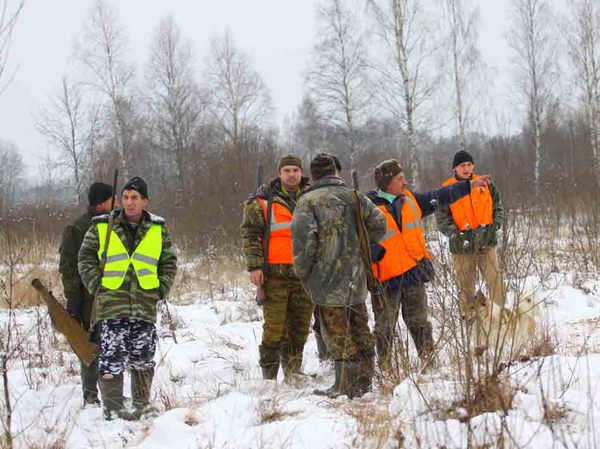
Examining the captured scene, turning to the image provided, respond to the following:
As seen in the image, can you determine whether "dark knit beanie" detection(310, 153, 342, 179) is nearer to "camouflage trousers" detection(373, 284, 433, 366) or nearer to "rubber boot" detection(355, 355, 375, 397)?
"camouflage trousers" detection(373, 284, 433, 366)

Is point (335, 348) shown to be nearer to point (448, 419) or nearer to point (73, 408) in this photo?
point (448, 419)

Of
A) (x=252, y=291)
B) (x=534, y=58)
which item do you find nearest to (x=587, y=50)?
(x=534, y=58)

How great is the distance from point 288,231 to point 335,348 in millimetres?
1102

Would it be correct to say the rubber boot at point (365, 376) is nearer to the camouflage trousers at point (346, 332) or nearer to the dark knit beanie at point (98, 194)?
the camouflage trousers at point (346, 332)

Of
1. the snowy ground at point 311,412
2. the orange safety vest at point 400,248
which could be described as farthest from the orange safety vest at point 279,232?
the snowy ground at point 311,412

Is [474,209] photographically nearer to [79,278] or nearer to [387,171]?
[387,171]

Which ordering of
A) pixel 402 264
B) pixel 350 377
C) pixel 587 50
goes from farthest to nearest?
pixel 587 50, pixel 402 264, pixel 350 377

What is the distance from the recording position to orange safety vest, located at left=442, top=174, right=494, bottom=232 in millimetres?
5074

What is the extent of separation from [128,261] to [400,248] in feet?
6.63

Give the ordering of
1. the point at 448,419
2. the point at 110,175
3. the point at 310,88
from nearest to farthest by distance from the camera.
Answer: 1. the point at 448,419
2. the point at 110,175
3. the point at 310,88

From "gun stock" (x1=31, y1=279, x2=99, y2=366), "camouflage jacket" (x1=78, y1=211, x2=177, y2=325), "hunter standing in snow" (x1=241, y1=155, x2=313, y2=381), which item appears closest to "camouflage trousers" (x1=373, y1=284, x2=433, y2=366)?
"hunter standing in snow" (x1=241, y1=155, x2=313, y2=381)

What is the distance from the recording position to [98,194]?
4059mm

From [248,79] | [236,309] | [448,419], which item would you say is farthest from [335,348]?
[248,79]

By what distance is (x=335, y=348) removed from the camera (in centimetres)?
329
